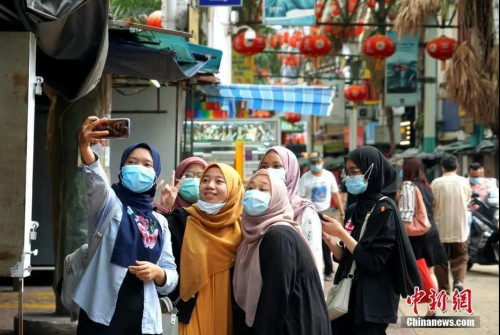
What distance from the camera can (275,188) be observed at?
5.72 metres

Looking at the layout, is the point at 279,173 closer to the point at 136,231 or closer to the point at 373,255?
the point at 373,255

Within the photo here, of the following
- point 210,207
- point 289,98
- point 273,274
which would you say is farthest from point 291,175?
point 289,98

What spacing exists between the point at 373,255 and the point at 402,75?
21.7 meters

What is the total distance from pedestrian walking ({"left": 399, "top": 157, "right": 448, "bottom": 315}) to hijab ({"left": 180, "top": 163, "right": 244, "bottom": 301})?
477 cm

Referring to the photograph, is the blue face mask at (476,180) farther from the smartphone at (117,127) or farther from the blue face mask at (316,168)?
the smartphone at (117,127)

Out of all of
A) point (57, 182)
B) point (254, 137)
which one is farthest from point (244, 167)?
point (57, 182)

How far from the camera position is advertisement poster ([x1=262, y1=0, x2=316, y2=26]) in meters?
17.7

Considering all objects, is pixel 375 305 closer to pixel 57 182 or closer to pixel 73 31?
pixel 73 31

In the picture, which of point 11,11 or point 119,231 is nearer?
point 119,231

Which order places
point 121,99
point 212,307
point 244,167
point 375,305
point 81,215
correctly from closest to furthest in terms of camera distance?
point 212,307 < point 375,305 < point 81,215 < point 121,99 < point 244,167

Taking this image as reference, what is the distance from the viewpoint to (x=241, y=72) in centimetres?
2970

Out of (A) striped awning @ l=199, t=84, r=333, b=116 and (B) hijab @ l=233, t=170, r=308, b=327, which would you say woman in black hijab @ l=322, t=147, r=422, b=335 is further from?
(A) striped awning @ l=199, t=84, r=333, b=116

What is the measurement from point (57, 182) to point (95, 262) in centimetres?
436

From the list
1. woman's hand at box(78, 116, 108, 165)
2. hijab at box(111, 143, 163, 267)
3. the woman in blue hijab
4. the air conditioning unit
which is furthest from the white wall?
the air conditioning unit
